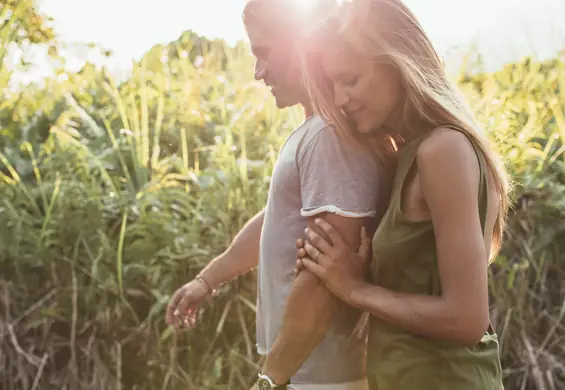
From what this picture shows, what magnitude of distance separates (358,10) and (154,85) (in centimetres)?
303

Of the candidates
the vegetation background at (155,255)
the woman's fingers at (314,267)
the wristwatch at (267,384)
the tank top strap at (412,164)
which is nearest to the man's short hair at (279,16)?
the tank top strap at (412,164)

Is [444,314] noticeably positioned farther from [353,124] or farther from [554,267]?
[554,267]

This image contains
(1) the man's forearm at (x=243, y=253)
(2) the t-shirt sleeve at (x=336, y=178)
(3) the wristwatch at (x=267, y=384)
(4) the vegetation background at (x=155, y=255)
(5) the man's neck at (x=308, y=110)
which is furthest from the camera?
(4) the vegetation background at (x=155, y=255)

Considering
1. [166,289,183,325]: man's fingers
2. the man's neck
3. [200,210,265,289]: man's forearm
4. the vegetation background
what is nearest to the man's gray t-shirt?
the man's neck

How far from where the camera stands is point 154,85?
14.6 feet

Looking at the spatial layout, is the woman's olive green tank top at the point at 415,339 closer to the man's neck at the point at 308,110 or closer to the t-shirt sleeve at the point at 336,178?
the t-shirt sleeve at the point at 336,178

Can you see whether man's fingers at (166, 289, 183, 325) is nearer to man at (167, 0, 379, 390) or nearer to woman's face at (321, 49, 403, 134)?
man at (167, 0, 379, 390)

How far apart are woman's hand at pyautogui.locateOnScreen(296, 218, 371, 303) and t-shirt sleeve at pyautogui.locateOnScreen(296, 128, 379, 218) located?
0.13 feet

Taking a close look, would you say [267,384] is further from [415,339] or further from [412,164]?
[412,164]

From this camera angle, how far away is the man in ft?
5.10

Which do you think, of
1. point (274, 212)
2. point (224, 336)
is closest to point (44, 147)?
point (224, 336)

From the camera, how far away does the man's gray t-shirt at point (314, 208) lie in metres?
1.54

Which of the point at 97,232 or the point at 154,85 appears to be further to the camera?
the point at 154,85

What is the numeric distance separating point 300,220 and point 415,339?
13.2 inches
